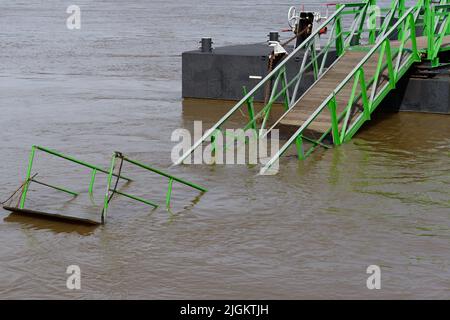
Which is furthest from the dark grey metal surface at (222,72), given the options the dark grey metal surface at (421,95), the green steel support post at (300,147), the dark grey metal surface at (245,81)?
the green steel support post at (300,147)

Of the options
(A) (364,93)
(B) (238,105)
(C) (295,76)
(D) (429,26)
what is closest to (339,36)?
(C) (295,76)

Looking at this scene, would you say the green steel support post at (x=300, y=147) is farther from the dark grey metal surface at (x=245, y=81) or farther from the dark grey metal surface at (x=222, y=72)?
the dark grey metal surface at (x=222, y=72)

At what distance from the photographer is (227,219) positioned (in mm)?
11320

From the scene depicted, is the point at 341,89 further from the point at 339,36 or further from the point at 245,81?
the point at 245,81

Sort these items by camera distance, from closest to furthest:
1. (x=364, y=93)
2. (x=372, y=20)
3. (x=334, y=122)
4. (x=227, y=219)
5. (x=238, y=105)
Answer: (x=227, y=219) → (x=238, y=105) → (x=334, y=122) → (x=364, y=93) → (x=372, y=20)

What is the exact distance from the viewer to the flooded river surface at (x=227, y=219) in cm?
913

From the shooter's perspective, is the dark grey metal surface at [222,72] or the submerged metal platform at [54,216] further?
the dark grey metal surface at [222,72]

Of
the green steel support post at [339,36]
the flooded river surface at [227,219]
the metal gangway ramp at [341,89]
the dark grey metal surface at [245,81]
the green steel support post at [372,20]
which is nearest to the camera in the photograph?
the flooded river surface at [227,219]

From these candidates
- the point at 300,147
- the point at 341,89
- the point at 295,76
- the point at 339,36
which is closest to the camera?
the point at 300,147

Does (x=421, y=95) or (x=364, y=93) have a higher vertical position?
(x=421, y=95)

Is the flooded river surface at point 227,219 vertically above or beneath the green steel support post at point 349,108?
beneath

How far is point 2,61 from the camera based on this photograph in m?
30.9

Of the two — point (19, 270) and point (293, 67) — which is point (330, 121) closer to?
point (293, 67)
